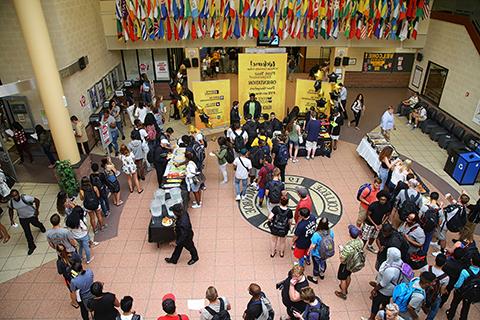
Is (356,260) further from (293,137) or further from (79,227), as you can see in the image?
(293,137)

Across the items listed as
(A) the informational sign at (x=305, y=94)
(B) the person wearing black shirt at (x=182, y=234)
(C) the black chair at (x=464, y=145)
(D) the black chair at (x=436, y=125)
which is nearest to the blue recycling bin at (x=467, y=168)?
(C) the black chair at (x=464, y=145)

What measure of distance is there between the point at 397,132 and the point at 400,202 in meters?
6.89

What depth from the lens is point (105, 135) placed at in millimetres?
11555

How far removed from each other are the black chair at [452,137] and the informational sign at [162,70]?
11745mm

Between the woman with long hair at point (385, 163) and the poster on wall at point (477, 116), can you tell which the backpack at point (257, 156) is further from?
the poster on wall at point (477, 116)

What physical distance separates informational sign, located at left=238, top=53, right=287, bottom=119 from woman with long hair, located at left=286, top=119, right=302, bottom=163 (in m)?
1.85

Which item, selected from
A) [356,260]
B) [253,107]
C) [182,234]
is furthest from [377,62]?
Result: [182,234]

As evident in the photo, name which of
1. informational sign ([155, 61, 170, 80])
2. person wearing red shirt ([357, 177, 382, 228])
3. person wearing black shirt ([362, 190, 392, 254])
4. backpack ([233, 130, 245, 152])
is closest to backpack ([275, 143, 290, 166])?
backpack ([233, 130, 245, 152])

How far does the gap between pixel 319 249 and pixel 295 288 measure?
1.53 metres

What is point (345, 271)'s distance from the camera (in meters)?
6.68

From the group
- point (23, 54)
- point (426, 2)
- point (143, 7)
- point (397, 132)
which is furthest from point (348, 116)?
Answer: point (23, 54)

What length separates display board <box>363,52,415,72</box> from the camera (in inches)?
710

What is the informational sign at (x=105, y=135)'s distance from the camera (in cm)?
1129

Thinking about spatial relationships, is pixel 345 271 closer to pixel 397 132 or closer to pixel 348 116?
pixel 397 132
